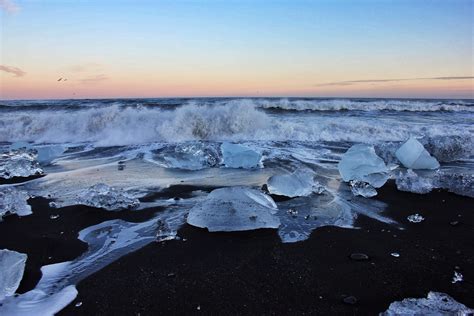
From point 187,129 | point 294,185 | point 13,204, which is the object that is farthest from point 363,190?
point 187,129

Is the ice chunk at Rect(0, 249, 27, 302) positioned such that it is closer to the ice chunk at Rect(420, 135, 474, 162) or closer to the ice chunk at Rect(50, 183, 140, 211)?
the ice chunk at Rect(50, 183, 140, 211)

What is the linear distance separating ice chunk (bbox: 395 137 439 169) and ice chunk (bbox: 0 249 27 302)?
16.8 feet

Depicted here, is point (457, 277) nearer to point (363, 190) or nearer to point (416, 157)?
point (363, 190)

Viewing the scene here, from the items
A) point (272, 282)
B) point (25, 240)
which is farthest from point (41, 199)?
point (272, 282)

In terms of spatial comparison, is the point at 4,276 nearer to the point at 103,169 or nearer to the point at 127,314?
the point at 127,314

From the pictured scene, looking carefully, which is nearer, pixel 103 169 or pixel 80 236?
pixel 80 236

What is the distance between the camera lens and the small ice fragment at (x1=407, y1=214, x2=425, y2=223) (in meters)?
3.33

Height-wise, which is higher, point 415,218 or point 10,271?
point 10,271

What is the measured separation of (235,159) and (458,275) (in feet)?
→ 12.1

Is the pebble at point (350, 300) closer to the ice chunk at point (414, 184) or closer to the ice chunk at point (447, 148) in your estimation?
the ice chunk at point (414, 184)

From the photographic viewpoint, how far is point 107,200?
12.1 ft

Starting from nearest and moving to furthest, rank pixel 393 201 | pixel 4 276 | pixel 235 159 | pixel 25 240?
pixel 4 276 < pixel 25 240 < pixel 393 201 < pixel 235 159

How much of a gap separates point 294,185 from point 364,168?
1114mm

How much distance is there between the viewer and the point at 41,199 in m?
4.13
